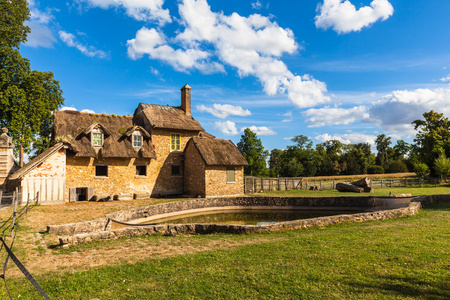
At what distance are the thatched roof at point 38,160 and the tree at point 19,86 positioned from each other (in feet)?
35.0

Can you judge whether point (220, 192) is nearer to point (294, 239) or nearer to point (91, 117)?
point (91, 117)

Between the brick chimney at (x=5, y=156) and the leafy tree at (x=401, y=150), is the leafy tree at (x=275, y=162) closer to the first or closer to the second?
the leafy tree at (x=401, y=150)

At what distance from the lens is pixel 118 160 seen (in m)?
21.8

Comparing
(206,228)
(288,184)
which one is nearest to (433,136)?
(288,184)

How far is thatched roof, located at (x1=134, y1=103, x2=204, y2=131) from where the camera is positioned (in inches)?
960

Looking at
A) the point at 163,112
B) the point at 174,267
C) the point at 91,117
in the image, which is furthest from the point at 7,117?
the point at 174,267

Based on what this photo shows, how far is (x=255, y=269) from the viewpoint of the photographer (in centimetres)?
593

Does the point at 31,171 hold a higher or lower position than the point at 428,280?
higher

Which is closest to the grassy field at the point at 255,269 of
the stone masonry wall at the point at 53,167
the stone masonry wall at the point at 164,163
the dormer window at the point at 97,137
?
the stone masonry wall at the point at 53,167

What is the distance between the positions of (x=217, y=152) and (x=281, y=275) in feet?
62.8

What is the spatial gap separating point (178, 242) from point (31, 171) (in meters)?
13.7

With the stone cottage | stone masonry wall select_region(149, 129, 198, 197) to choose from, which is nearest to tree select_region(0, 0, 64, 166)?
the stone cottage

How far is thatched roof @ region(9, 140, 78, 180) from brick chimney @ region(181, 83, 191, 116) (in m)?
12.2

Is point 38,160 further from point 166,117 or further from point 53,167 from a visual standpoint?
point 166,117
